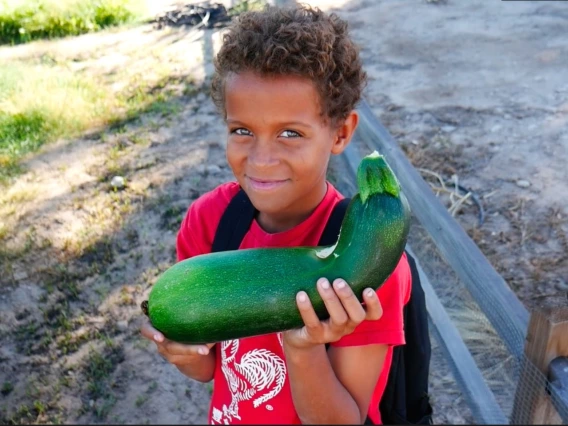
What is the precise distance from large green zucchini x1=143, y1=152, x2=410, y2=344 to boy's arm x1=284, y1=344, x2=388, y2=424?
0.37 ft

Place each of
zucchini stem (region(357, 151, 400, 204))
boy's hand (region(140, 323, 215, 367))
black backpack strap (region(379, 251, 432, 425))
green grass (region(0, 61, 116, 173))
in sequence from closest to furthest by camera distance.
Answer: zucchini stem (region(357, 151, 400, 204))
boy's hand (region(140, 323, 215, 367))
black backpack strap (region(379, 251, 432, 425))
green grass (region(0, 61, 116, 173))

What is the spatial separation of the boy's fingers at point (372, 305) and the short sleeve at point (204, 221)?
1.95 feet

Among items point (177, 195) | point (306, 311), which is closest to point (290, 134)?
point (306, 311)

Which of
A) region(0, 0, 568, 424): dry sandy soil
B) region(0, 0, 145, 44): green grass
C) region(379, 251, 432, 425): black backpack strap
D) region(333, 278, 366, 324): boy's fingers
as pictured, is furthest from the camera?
region(0, 0, 145, 44): green grass

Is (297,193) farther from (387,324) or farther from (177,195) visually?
(177,195)

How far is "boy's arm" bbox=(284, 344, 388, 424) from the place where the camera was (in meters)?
1.63

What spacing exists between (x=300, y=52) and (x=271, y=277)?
0.58 m

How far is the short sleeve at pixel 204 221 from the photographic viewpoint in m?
A: 1.94

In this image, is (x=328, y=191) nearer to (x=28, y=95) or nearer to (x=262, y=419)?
(x=262, y=419)

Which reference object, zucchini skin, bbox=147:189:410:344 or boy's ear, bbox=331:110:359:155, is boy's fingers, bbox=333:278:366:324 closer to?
zucchini skin, bbox=147:189:410:344

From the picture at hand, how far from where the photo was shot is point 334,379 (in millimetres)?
1664

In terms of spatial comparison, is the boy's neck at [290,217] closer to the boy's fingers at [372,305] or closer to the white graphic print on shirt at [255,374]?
the white graphic print on shirt at [255,374]

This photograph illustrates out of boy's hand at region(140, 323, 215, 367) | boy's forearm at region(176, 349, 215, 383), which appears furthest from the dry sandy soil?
boy's hand at region(140, 323, 215, 367)

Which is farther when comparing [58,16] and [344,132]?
[58,16]
